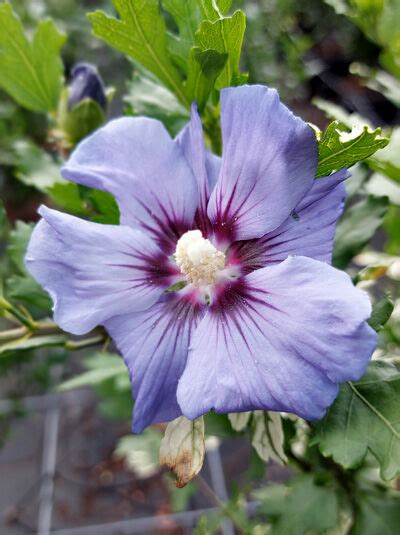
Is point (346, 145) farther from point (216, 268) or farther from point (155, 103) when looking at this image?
point (155, 103)

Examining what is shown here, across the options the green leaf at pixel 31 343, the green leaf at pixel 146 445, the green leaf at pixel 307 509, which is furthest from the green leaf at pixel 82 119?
the green leaf at pixel 146 445

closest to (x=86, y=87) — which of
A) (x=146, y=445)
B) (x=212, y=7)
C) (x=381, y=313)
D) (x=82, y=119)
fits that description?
(x=82, y=119)

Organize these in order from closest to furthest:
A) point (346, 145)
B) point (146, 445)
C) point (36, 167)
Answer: point (346, 145) → point (36, 167) → point (146, 445)

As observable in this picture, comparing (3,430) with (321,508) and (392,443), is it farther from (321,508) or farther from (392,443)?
(392,443)

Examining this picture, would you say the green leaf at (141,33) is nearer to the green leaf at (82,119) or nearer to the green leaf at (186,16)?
the green leaf at (186,16)

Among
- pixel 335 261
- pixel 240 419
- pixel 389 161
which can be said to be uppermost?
pixel 389 161
